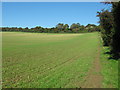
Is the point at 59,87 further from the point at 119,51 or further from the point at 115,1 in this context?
the point at 119,51

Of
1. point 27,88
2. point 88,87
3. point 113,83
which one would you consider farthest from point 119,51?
point 27,88

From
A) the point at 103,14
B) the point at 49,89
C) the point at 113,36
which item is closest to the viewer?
the point at 49,89

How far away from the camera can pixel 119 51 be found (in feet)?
53.2

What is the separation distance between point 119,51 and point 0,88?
14.6m

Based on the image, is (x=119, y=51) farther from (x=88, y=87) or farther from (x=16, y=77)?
(x=16, y=77)

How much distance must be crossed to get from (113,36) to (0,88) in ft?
45.1

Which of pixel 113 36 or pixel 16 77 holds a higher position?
pixel 113 36

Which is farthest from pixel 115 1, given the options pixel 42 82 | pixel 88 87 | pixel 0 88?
pixel 0 88

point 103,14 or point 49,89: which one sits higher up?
point 103,14

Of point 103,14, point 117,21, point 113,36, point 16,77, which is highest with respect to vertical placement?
point 103,14

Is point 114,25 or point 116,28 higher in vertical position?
point 114,25

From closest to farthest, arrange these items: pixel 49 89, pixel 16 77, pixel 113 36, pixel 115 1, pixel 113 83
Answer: pixel 49 89
pixel 113 83
pixel 16 77
pixel 115 1
pixel 113 36

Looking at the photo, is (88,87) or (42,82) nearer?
(88,87)

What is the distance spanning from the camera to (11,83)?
750 centimetres
